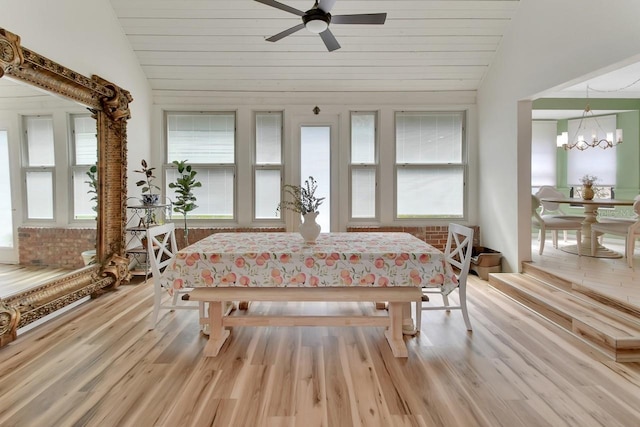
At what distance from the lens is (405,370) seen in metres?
2.24

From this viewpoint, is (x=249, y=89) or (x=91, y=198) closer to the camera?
(x=91, y=198)

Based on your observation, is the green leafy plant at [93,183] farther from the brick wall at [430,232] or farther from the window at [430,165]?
the window at [430,165]

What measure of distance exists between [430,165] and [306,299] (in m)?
3.46

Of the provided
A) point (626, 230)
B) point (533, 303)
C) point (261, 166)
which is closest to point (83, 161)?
point (261, 166)

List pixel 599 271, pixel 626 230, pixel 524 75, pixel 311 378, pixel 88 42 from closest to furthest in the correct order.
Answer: pixel 311 378
pixel 88 42
pixel 599 271
pixel 524 75
pixel 626 230

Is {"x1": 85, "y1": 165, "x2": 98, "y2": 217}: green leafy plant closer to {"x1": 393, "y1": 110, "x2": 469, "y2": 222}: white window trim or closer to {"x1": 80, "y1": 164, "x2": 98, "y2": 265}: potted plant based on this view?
{"x1": 80, "y1": 164, "x2": 98, "y2": 265}: potted plant

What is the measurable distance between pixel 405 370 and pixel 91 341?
236 centimetres

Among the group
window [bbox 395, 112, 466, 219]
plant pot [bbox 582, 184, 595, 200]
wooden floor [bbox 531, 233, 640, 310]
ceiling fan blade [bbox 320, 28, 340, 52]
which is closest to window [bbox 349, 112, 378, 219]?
window [bbox 395, 112, 466, 219]

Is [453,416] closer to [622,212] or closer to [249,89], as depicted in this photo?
[249,89]

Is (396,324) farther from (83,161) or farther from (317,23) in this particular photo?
(83,161)

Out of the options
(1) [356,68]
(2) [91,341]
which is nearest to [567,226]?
(1) [356,68]

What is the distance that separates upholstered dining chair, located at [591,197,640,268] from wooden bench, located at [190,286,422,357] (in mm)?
2991

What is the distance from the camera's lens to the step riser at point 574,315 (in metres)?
2.39

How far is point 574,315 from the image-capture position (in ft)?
9.36
